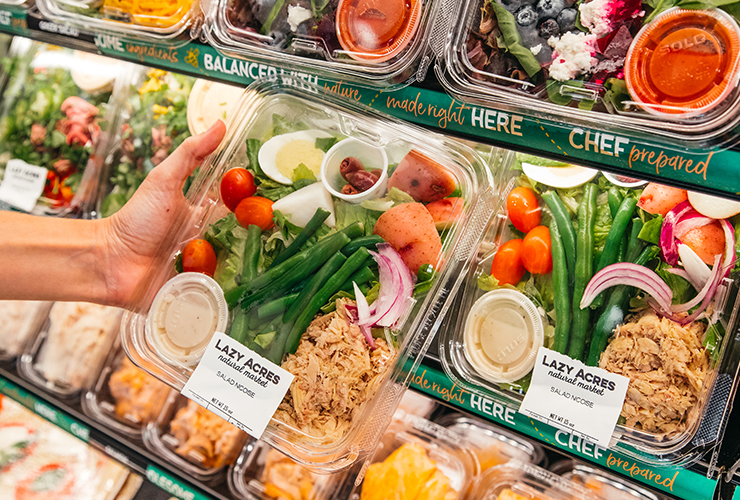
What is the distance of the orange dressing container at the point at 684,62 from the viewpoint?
4.31ft

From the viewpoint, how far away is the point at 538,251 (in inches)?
65.2

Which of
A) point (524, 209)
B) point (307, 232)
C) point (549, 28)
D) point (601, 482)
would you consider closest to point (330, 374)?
point (307, 232)

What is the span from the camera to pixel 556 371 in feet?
4.90

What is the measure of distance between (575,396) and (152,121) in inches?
99.5

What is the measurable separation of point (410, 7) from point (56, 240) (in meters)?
1.65

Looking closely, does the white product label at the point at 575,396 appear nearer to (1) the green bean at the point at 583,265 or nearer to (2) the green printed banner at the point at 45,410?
(1) the green bean at the point at 583,265

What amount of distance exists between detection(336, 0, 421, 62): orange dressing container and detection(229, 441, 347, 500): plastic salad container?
1.62 meters

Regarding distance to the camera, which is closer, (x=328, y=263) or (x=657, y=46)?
(x=657, y=46)

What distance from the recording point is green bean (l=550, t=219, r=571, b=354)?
5.04ft

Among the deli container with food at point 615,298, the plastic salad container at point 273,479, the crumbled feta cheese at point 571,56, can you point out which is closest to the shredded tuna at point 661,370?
the deli container with food at point 615,298

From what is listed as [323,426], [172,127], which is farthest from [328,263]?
[172,127]

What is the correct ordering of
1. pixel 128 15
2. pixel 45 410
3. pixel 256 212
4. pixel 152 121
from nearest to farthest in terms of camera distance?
1. pixel 256 212
2. pixel 128 15
3. pixel 45 410
4. pixel 152 121

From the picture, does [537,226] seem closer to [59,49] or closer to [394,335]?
[394,335]

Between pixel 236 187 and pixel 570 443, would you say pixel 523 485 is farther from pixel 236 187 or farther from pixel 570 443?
pixel 236 187
